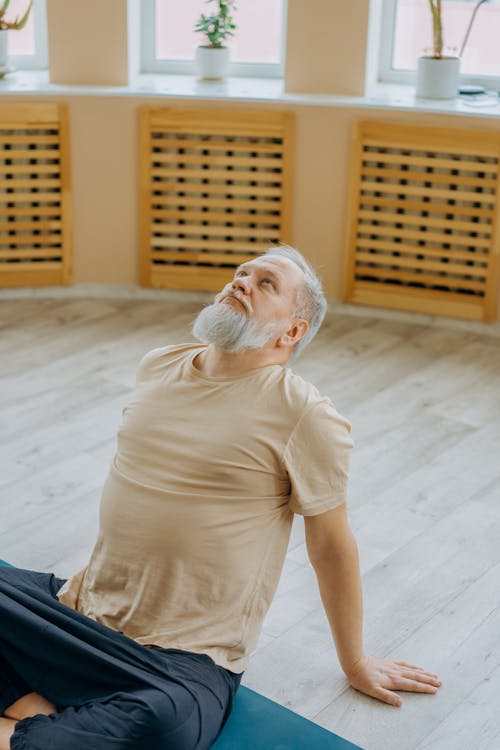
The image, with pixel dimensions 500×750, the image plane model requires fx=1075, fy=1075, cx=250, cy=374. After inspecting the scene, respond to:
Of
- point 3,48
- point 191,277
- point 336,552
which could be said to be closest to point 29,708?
point 336,552

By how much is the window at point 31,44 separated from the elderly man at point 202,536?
290 cm

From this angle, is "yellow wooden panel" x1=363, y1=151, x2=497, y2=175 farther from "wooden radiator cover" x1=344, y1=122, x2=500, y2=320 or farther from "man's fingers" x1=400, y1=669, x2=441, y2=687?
"man's fingers" x1=400, y1=669, x2=441, y2=687

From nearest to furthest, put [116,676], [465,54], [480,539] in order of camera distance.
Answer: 1. [116,676]
2. [480,539]
3. [465,54]

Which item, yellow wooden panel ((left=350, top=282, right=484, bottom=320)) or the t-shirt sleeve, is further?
yellow wooden panel ((left=350, top=282, right=484, bottom=320))

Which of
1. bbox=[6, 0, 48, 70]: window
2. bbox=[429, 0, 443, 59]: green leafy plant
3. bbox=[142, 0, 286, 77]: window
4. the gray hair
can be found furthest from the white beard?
bbox=[6, 0, 48, 70]: window

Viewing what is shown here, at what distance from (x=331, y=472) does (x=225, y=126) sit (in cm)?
→ 256

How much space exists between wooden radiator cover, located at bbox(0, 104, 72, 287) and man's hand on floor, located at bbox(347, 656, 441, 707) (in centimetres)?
262

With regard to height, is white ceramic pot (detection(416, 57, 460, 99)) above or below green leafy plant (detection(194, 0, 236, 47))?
below

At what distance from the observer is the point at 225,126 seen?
13.5ft

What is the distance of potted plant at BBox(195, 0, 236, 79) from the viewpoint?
430 cm

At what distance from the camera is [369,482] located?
3023 mm

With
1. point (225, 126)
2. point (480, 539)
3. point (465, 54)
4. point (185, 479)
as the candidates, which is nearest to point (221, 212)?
point (225, 126)

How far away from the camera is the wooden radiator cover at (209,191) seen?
13.6 feet

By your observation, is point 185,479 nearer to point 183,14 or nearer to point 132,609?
point 132,609
